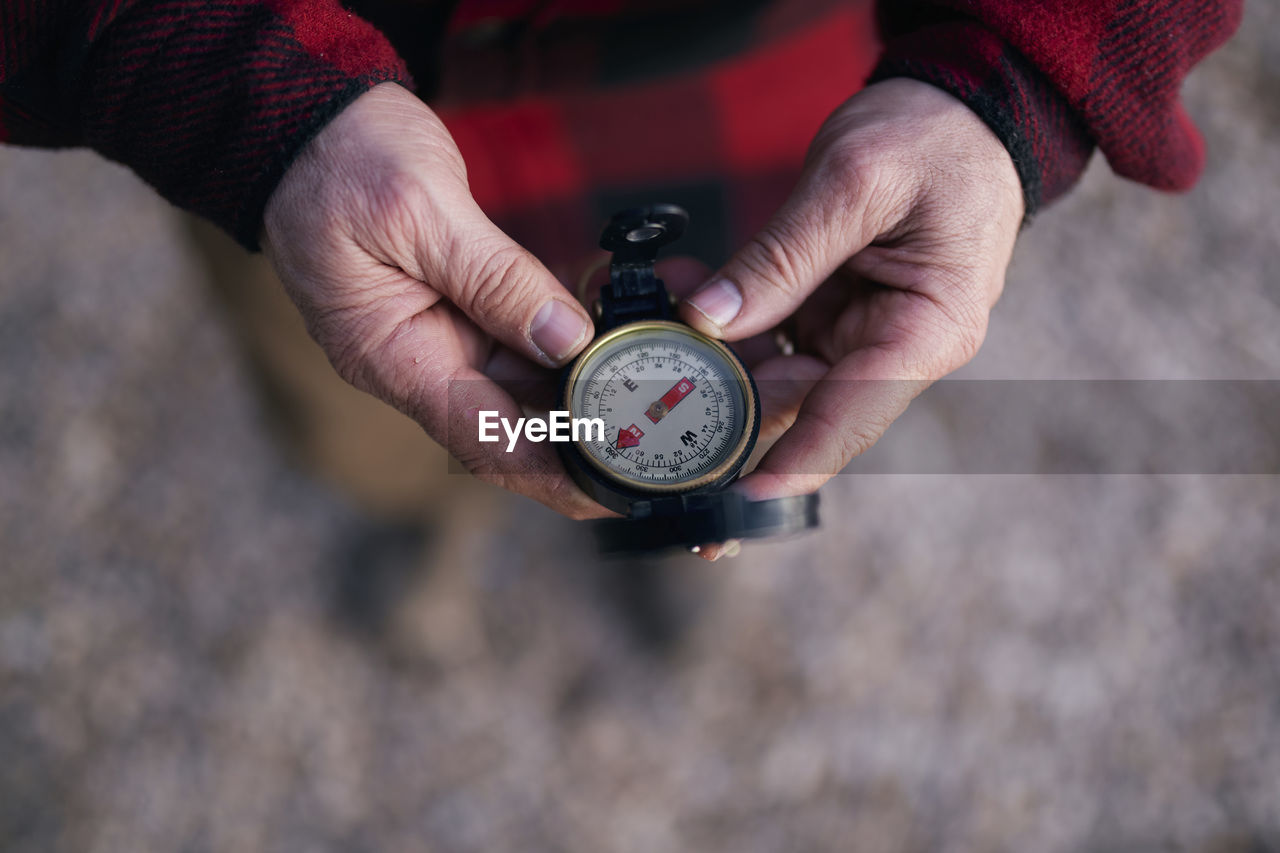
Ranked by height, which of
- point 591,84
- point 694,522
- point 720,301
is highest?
point 591,84

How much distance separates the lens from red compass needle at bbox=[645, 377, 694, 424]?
133 cm

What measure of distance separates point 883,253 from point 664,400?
39 centimetres

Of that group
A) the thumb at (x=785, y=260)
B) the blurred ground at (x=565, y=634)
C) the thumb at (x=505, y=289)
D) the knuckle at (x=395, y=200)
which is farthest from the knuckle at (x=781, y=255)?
the blurred ground at (x=565, y=634)

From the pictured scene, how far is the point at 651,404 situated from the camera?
133cm

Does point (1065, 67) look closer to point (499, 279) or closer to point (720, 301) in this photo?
point (720, 301)

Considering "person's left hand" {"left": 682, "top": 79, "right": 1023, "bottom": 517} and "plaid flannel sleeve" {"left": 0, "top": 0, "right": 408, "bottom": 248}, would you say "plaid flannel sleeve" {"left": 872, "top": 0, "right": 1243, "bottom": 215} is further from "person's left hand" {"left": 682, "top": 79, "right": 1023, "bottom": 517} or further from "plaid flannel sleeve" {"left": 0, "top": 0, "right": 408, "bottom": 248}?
"plaid flannel sleeve" {"left": 0, "top": 0, "right": 408, "bottom": 248}

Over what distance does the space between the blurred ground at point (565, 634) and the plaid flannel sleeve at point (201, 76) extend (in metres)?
0.84

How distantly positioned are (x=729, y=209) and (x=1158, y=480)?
1.39 m

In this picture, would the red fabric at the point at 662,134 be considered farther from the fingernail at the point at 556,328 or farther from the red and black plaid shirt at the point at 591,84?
the fingernail at the point at 556,328

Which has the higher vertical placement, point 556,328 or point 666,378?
point 556,328

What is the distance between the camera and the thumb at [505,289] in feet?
3.79

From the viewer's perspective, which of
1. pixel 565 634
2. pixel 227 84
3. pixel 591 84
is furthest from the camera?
pixel 565 634

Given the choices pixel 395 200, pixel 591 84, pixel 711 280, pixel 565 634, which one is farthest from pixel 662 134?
pixel 565 634

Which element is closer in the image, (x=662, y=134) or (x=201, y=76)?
(x=201, y=76)
